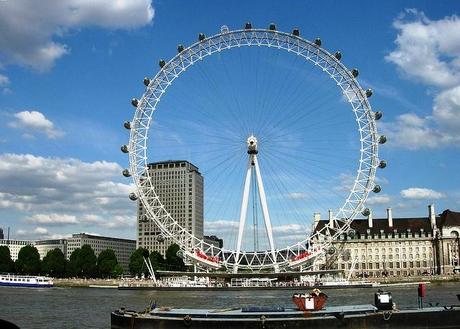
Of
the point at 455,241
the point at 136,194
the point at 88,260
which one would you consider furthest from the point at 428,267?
the point at 136,194

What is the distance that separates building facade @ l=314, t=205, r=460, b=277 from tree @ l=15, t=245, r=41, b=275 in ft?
243

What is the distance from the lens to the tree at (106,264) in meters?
164

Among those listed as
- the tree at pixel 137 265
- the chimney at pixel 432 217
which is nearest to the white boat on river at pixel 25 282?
the tree at pixel 137 265

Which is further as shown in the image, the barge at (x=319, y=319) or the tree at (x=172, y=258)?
the tree at (x=172, y=258)

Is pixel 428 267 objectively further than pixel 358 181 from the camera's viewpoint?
Yes

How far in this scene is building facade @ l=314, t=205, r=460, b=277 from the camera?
158 m

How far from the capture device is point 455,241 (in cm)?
15738

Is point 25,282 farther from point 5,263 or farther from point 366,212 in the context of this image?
point 366,212

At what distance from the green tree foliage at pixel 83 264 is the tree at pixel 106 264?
155 cm

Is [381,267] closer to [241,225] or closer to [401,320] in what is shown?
[241,225]

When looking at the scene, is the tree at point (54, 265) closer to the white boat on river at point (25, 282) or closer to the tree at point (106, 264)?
the tree at point (106, 264)

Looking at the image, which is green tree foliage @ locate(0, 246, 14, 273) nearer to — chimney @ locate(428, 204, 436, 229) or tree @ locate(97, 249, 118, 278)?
tree @ locate(97, 249, 118, 278)

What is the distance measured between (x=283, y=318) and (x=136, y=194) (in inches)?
2262

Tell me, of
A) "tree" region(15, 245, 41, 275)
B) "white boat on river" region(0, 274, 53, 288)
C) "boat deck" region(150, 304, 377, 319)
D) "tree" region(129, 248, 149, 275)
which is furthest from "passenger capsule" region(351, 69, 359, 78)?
"tree" region(15, 245, 41, 275)
